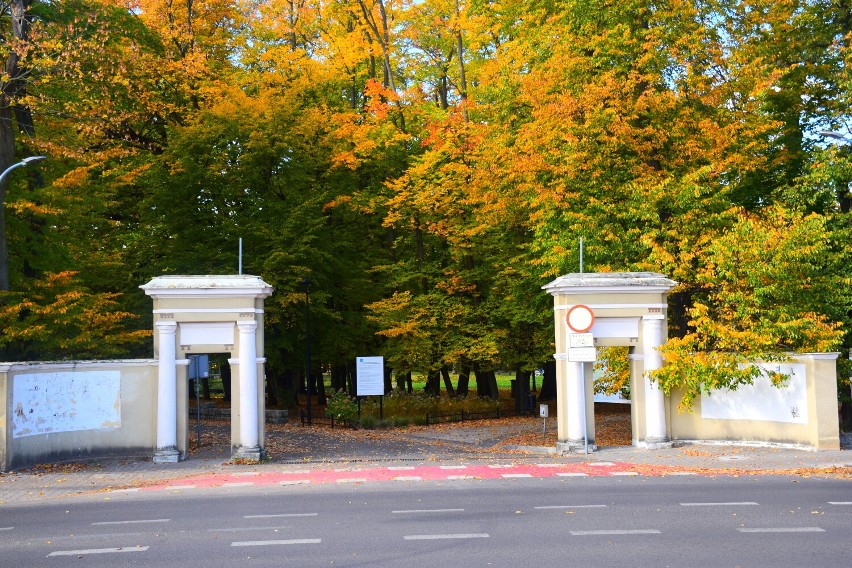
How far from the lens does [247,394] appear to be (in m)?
21.4

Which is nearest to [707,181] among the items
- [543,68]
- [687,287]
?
[687,287]

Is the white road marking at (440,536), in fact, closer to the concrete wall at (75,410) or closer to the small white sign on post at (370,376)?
the concrete wall at (75,410)

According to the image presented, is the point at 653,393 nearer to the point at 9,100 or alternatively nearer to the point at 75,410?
the point at 75,410

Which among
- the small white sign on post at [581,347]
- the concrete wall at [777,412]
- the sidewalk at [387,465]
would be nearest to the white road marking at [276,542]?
the sidewalk at [387,465]

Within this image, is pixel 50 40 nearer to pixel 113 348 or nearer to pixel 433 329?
pixel 113 348

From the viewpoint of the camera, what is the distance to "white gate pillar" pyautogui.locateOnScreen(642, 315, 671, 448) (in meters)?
21.9

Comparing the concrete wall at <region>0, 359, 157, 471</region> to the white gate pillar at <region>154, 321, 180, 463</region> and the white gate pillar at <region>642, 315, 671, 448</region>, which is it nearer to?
the white gate pillar at <region>154, 321, 180, 463</region>

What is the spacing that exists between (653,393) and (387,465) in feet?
23.9

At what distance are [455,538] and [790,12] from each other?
2557cm

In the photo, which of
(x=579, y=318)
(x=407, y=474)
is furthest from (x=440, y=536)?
(x=579, y=318)

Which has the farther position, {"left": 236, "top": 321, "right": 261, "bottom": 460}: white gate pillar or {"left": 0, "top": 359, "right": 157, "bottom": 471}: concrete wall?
{"left": 236, "top": 321, "right": 261, "bottom": 460}: white gate pillar

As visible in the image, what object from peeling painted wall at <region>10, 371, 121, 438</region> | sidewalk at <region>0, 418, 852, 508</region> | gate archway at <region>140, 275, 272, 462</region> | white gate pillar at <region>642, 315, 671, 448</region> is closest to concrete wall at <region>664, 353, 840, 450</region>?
sidewalk at <region>0, 418, 852, 508</region>

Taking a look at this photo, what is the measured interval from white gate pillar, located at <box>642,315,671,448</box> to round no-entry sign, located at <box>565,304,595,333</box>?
1.76 meters

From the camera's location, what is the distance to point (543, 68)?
29266 mm
